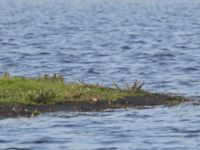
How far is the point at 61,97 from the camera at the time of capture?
2584 cm

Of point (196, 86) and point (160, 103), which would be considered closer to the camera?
point (160, 103)

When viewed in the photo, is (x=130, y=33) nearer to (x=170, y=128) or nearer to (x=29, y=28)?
(x=29, y=28)

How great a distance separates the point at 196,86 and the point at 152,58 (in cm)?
1368

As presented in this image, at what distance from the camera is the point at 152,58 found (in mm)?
45406

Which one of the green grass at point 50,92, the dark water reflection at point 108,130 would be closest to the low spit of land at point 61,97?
the green grass at point 50,92

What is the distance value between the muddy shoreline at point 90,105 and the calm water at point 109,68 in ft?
1.38

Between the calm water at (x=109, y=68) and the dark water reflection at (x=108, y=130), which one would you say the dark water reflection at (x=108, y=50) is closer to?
the calm water at (x=109, y=68)

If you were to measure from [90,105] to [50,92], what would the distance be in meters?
0.98

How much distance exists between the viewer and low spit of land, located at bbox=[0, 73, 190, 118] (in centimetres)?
2475

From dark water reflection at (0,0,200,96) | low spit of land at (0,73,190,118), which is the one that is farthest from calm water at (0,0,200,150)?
low spit of land at (0,73,190,118)

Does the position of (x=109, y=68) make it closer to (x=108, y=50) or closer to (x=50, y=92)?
(x=108, y=50)

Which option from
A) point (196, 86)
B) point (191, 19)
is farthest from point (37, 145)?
point (191, 19)

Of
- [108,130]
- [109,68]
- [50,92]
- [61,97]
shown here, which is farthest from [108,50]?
[108,130]

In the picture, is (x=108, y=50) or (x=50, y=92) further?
(x=108, y=50)
